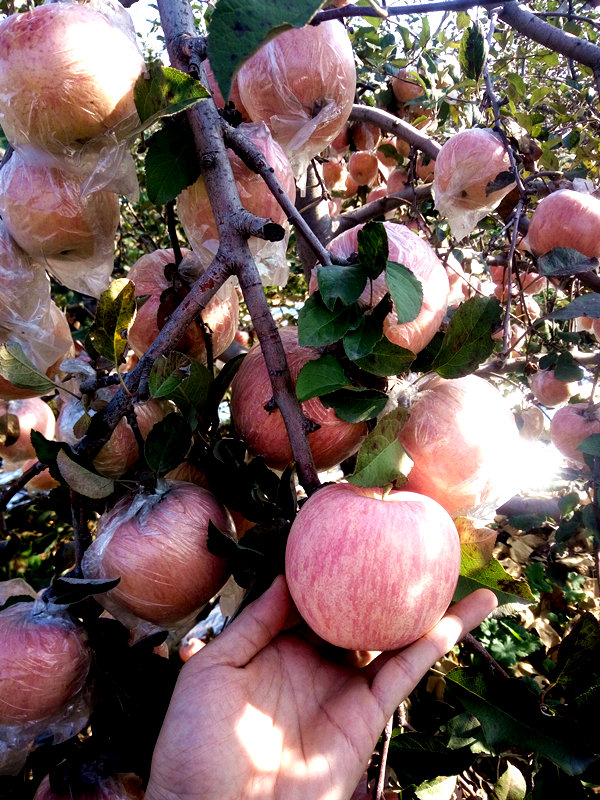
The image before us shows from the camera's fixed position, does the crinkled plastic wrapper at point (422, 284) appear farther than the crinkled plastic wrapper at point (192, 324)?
No

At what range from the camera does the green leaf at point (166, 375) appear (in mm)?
781

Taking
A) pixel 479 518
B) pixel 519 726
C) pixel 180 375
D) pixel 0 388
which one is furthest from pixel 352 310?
pixel 0 388

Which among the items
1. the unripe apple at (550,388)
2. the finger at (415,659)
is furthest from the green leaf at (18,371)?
the unripe apple at (550,388)

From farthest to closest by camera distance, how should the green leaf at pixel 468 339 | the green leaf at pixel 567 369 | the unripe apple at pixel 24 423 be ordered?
the unripe apple at pixel 24 423 → the green leaf at pixel 567 369 → the green leaf at pixel 468 339

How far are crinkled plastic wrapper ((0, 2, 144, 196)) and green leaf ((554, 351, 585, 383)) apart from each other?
1331mm

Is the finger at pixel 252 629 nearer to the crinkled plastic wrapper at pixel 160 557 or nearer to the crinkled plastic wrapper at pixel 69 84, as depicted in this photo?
the crinkled plastic wrapper at pixel 160 557

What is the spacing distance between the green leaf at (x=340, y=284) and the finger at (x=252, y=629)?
415 mm

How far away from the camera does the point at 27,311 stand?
1.08 meters

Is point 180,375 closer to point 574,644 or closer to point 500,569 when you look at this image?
point 500,569

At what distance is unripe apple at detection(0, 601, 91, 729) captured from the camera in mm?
808

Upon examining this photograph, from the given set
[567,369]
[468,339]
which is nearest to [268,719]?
[468,339]

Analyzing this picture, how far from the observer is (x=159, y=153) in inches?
36.2

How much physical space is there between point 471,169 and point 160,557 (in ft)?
4.04

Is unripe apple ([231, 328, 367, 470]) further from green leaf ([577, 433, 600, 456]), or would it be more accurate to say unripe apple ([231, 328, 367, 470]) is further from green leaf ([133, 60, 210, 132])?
green leaf ([577, 433, 600, 456])
